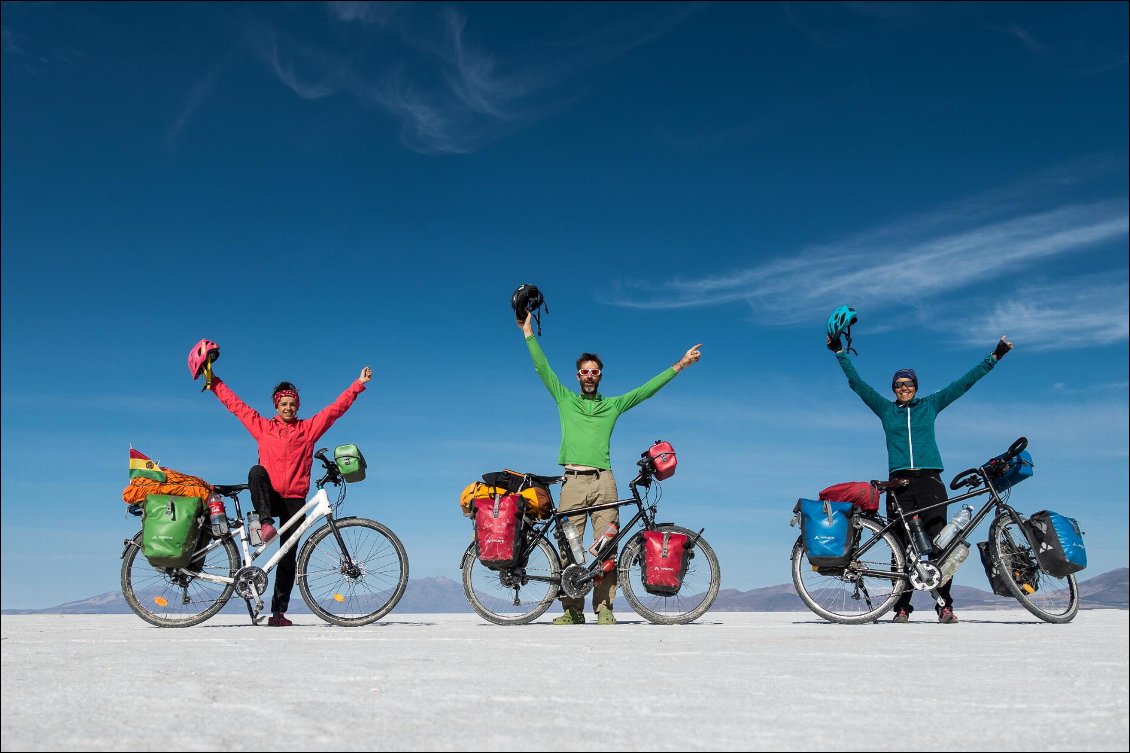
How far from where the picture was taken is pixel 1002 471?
8953mm

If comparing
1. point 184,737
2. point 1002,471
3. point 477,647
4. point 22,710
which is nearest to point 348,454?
point 477,647

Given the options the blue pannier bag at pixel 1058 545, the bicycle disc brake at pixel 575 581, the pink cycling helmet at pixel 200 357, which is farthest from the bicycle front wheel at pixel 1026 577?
the pink cycling helmet at pixel 200 357

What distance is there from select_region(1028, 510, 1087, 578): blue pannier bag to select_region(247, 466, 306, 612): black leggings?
6.97 meters

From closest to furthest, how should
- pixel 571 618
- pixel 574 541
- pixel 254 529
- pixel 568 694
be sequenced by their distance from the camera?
pixel 568 694, pixel 254 529, pixel 574 541, pixel 571 618

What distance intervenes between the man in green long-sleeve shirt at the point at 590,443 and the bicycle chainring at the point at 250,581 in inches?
109

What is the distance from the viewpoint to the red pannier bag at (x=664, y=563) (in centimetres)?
840

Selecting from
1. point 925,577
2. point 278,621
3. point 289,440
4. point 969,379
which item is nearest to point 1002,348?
point 969,379

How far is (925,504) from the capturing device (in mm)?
9039

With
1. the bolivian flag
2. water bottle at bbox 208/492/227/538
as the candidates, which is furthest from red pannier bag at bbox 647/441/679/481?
the bolivian flag

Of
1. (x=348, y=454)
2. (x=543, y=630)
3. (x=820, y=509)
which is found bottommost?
(x=543, y=630)

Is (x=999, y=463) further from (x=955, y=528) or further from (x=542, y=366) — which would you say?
(x=542, y=366)

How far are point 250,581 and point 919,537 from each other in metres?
6.30

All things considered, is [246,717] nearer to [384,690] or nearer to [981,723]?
[384,690]

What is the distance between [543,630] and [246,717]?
172 inches
